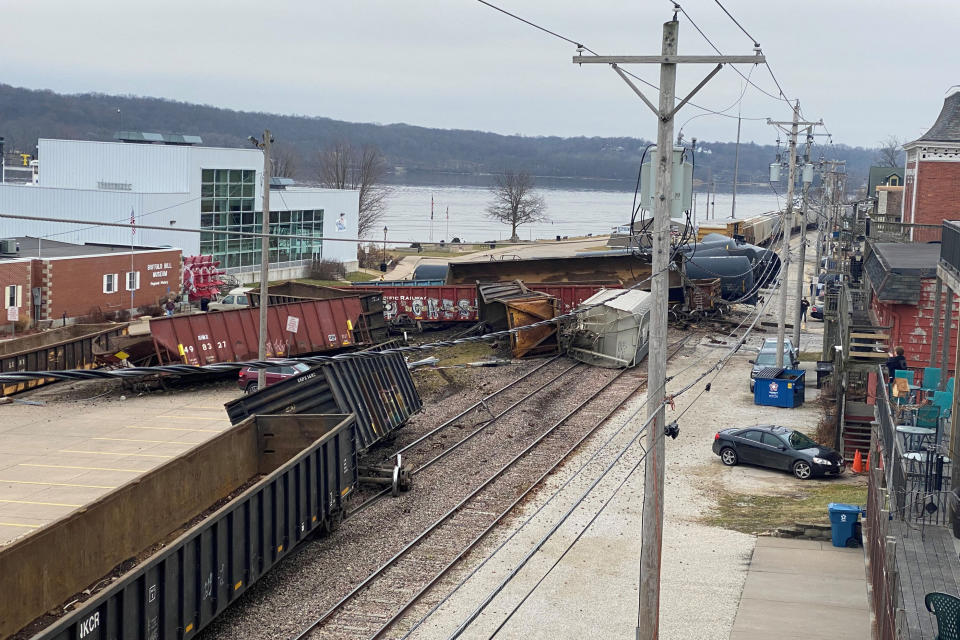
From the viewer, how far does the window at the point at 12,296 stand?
44.3 m

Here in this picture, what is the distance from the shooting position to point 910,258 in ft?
99.0

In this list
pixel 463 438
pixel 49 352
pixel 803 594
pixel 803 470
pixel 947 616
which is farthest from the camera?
pixel 49 352

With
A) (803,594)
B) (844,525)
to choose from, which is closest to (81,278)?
(844,525)

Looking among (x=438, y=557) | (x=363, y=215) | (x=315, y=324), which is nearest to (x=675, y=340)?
(x=315, y=324)

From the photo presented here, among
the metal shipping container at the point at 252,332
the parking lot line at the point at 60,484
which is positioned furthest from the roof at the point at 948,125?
the parking lot line at the point at 60,484

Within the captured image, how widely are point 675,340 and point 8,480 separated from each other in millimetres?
27974

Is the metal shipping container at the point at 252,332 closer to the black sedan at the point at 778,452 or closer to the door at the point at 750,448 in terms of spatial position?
the black sedan at the point at 778,452

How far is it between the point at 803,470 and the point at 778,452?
2.43 feet

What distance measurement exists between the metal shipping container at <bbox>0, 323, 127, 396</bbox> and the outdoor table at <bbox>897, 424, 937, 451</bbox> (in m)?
25.0

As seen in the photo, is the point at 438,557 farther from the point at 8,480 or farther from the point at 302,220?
the point at 302,220

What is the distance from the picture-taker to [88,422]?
95.9 feet

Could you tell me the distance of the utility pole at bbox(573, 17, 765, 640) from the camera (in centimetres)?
1294

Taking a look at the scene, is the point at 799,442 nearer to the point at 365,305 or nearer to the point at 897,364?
the point at 897,364

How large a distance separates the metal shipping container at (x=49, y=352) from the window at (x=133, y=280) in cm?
1468
